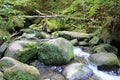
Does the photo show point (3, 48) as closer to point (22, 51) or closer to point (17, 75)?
point (22, 51)

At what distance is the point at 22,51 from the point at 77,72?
4.78 feet

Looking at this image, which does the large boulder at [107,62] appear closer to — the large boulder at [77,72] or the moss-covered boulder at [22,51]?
the large boulder at [77,72]

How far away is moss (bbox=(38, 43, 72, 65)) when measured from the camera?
→ 568 centimetres

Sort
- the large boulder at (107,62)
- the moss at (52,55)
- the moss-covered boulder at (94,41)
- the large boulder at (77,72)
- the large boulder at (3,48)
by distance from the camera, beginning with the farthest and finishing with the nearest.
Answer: the moss-covered boulder at (94,41) < the large boulder at (3,48) < the moss at (52,55) < the large boulder at (107,62) < the large boulder at (77,72)

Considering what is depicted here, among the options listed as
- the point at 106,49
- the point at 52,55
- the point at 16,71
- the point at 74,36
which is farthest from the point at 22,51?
the point at 74,36

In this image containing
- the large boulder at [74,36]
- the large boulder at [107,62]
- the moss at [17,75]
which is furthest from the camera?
the large boulder at [74,36]

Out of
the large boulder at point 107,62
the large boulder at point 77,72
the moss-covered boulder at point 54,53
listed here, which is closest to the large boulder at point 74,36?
the moss-covered boulder at point 54,53

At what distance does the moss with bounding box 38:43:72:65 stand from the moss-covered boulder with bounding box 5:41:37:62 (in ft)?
0.79

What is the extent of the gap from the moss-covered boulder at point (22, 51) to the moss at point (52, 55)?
242 millimetres

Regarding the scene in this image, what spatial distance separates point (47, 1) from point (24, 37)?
3668 millimetres

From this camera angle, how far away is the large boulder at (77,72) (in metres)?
5.04

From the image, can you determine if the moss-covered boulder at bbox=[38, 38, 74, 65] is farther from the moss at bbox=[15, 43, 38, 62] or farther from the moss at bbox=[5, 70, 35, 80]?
the moss at bbox=[5, 70, 35, 80]

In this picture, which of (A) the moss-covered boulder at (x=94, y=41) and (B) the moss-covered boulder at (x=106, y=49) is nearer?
(B) the moss-covered boulder at (x=106, y=49)

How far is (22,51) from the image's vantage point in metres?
5.77
